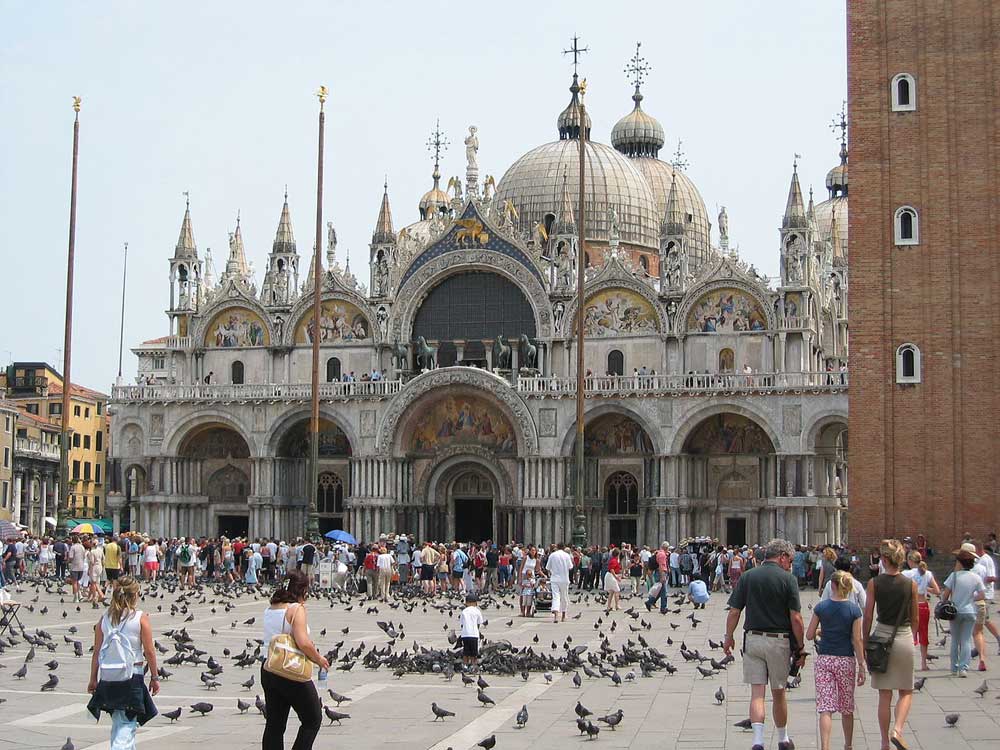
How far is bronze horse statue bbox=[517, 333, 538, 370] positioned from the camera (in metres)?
56.8

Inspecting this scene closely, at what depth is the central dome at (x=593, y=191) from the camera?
67312 millimetres

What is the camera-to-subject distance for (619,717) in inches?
623

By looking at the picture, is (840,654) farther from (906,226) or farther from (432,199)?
(432,199)

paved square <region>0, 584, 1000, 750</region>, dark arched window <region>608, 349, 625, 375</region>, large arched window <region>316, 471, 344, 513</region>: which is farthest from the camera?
large arched window <region>316, 471, 344, 513</region>

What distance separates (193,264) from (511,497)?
54.3ft

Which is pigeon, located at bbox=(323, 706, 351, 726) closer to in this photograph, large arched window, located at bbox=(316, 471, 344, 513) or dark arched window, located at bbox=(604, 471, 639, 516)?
dark arched window, located at bbox=(604, 471, 639, 516)

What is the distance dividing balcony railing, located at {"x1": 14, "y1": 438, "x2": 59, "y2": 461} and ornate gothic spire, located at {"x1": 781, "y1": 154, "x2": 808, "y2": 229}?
44.8m

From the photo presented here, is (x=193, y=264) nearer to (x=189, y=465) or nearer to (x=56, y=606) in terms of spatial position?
(x=189, y=465)

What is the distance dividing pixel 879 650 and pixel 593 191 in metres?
54.4

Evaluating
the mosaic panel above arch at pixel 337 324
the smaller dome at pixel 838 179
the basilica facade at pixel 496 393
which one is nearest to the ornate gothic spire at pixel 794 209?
the basilica facade at pixel 496 393

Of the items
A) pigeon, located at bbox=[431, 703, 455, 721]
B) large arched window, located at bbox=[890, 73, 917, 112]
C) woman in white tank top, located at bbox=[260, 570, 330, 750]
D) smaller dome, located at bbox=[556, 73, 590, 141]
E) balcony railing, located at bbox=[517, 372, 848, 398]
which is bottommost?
pigeon, located at bbox=[431, 703, 455, 721]

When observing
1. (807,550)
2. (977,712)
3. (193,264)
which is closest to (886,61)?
(807,550)

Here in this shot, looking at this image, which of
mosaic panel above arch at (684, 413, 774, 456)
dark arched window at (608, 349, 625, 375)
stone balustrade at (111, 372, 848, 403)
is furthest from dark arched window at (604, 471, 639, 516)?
dark arched window at (608, 349, 625, 375)

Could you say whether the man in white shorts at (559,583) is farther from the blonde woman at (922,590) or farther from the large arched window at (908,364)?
the large arched window at (908,364)
